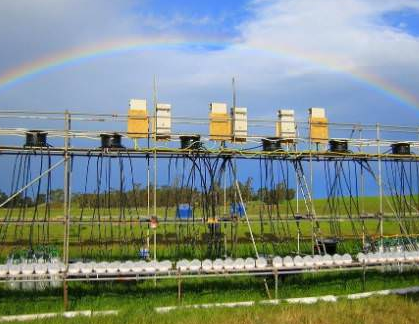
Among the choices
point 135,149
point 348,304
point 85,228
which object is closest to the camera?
point 348,304

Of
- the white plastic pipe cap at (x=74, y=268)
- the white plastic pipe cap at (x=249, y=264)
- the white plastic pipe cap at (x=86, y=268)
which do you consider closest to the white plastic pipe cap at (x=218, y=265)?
the white plastic pipe cap at (x=249, y=264)

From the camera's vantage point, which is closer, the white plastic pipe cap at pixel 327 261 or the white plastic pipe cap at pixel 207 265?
the white plastic pipe cap at pixel 207 265

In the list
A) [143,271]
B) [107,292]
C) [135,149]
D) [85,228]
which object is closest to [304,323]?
[143,271]

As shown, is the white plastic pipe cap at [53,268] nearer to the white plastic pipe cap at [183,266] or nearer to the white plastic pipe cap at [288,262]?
the white plastic pipe cap at [183,266]

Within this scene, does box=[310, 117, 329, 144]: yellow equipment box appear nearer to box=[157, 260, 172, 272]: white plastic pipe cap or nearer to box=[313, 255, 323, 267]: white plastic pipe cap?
box=[313, 255, 323, 267]: white plastic pipe cap

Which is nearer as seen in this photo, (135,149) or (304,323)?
(304,323)

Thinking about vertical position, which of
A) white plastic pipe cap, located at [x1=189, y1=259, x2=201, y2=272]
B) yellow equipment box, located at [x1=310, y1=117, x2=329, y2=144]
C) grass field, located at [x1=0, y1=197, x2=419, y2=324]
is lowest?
grass field, located at [x1=0, y1=197, x2=419, y2=324]

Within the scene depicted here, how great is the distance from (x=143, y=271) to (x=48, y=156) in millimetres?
4053

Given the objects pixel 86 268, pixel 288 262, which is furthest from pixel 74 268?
pixel 288 262

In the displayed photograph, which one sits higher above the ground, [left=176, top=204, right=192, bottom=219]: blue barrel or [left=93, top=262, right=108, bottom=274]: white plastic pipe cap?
[left=176, top=204, right=192, bottom=219]: blue barrel

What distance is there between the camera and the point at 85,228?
111 feet

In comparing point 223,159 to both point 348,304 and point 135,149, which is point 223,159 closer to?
point 135,149

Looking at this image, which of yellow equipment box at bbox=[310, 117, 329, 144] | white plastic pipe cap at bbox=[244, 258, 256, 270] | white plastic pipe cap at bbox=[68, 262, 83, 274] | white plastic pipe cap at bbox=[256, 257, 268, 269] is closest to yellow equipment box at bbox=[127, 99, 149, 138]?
white plastic pipe cap at bbox=[68, 262, 83, 274]

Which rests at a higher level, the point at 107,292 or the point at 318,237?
the point at 318,237
